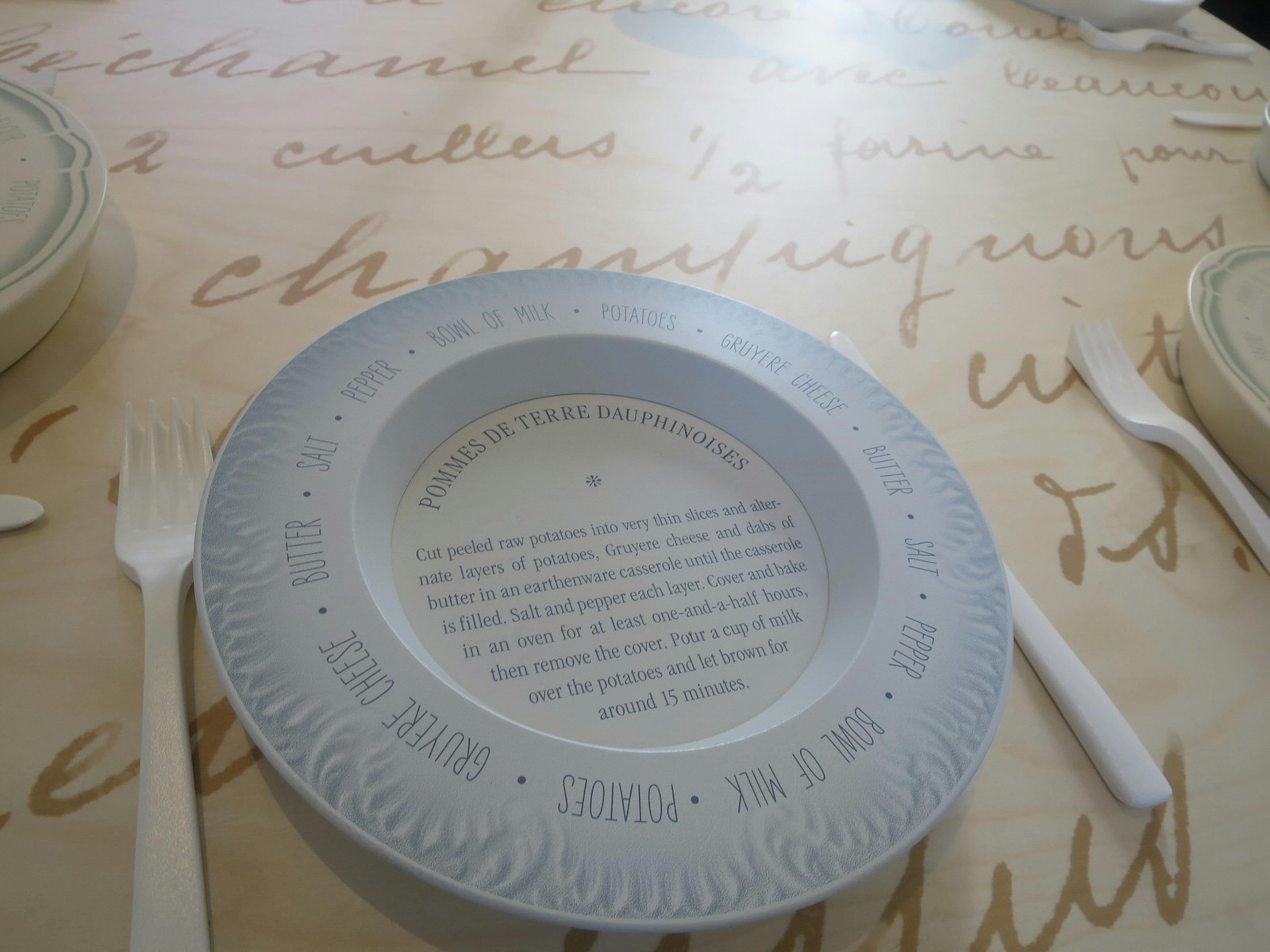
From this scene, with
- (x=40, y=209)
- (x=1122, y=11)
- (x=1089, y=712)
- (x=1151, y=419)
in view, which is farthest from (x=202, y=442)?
(x=1122, y=11)

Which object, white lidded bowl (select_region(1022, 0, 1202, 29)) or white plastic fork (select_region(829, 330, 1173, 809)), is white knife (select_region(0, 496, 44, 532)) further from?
white lidded bowl (select_region(1022, 0, 1202, 29))

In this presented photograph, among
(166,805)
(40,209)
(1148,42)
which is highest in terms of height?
(1148,42)

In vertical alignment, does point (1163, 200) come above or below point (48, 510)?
above

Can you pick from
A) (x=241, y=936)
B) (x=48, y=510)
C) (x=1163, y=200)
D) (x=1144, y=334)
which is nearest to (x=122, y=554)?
(x=48, y=510)

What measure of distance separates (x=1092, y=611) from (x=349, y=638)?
35 cm

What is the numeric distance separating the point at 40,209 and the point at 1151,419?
609 millimetres

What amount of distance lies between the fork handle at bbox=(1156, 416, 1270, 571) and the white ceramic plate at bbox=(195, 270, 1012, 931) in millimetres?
214

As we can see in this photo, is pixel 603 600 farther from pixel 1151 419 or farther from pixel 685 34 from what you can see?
pixel 685 34

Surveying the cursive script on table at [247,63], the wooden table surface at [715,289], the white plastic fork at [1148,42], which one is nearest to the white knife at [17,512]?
the wooden table surface at [715,289]

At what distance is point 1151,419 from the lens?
47cm

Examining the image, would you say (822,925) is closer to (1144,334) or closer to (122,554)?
(122,554)

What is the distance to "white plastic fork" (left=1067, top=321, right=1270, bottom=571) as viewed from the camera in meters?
0.43

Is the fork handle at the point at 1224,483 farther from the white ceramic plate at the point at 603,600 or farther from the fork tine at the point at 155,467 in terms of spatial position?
the fork tine at the point at 155,467

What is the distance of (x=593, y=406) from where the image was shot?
0.38 metres
